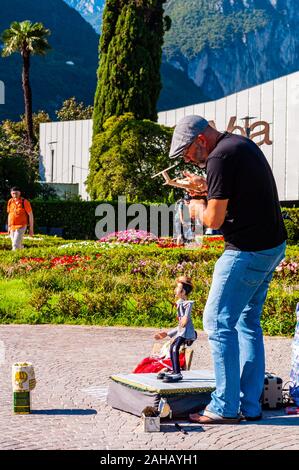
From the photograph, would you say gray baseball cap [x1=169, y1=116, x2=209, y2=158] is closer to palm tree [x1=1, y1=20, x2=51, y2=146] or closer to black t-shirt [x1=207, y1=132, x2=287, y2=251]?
black t-shirt [x1=207, y1=132, x2=287, y2=251]

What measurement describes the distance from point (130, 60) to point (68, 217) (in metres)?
8.85

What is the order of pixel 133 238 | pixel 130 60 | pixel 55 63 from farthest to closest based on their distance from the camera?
pixel 55 63, pixel 130 60, pixel 133 238

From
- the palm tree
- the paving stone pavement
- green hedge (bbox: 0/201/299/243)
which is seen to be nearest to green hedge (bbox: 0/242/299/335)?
the paving stone pavement

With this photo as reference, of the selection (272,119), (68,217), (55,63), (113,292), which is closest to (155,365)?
(113,292)

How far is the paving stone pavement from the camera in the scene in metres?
5.45

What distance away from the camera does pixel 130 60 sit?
40594mm

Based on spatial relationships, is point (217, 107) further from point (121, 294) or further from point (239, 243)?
point (239, 243)

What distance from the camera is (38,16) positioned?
16438 centimetres

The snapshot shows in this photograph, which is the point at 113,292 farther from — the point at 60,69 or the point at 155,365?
the point at 60,69

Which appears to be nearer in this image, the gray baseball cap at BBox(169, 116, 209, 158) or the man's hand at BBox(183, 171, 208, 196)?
the gray baseball cap at BBox(169, 116, 209, 158)

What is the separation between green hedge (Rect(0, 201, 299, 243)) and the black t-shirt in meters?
28.8

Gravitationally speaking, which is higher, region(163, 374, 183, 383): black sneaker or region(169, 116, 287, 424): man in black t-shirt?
region(169, 116, 287, 424): man in black t-shirt

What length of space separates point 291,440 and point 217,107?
3298 centimetres

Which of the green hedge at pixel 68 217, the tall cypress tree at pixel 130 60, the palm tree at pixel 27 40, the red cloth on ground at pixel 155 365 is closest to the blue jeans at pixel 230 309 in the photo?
the red cloth on ground at pixel 155 365
